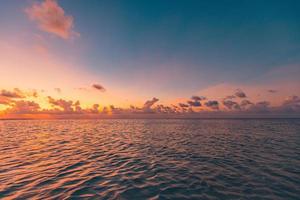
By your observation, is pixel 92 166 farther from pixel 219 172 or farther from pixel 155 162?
pixel 219 172

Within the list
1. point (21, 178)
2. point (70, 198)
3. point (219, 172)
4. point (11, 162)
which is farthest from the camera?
point (11, 162)

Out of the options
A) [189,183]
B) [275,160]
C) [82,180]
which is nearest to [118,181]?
[82,180]

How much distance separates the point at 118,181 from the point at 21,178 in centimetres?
714

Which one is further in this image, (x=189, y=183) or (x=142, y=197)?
(x=189, y=183)

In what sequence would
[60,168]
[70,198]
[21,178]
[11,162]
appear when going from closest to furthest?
[70,198] → [21,178] → [60,168] → [11,162]

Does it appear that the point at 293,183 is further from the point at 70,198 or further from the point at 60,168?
the point at 60,168

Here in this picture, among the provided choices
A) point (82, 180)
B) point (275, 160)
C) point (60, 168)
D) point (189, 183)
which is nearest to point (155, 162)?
point (189, 183)

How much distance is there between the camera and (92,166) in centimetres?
1462

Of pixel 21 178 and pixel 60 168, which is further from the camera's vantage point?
pixel 60 168

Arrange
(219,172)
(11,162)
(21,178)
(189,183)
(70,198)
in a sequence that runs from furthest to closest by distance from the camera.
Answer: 1. (11,162)
2. (219,172)
3. (21,178)
4. (189,183)
5. (70,198)

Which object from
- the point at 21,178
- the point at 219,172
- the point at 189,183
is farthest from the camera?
the point at 219,172

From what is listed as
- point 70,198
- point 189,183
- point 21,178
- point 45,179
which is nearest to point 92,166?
point 45,179

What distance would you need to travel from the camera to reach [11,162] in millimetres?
15883

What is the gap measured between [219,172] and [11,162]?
1945cm
